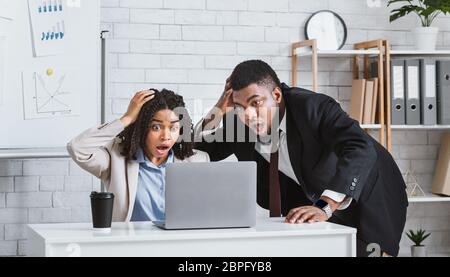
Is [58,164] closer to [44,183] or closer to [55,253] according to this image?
[44,183]

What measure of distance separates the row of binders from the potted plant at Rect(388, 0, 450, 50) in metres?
0.12

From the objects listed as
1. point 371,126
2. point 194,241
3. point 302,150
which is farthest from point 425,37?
point 194,241

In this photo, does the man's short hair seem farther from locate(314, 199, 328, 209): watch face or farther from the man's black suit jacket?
locate(314, 199, 328, 209): watch face

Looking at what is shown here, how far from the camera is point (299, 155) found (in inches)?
106

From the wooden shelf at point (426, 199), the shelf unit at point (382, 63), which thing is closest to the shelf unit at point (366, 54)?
the shelf unit at point (382, 63)

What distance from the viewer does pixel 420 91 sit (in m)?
3.92

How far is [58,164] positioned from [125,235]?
6.56ft

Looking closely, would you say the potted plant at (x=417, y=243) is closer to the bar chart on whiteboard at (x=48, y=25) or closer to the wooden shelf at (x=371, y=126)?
the wooden shelf at (x=371, y=126)

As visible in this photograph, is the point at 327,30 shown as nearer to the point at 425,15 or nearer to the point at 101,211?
the point at 425,15

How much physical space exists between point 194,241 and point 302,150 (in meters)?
0.91

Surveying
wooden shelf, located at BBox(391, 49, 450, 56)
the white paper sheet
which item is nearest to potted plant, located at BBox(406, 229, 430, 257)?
wooden shelf, located at BBox(391, 49, 450, 56)

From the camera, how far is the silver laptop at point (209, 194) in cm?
195

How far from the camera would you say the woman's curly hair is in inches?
105
